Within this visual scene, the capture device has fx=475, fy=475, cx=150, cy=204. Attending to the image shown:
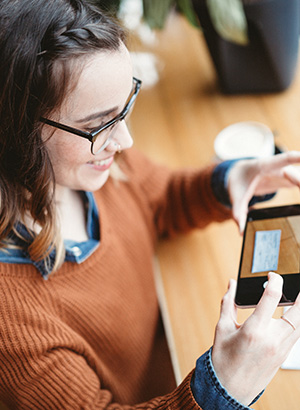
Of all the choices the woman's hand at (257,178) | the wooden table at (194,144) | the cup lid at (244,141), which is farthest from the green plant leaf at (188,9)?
the woman's hand at (257,178)

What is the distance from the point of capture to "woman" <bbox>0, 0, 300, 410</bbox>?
1.79ft

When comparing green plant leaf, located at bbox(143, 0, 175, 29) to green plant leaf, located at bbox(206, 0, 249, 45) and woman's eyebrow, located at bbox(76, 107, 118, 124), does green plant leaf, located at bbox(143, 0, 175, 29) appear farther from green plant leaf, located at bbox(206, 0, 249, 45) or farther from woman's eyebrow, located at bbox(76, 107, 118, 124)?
woman's eyebrow, located at bbox(76, 107, 118, 124)

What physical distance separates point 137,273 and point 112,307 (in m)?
0.10

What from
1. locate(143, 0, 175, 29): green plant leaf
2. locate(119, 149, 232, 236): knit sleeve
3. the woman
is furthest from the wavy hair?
locate(143, 0, 175, 29): green plant leaf

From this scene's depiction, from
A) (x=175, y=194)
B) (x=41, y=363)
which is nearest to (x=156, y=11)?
(x=175, y=194)

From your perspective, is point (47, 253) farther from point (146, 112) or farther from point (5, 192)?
point (146, 112)

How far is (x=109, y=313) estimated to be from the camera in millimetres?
774

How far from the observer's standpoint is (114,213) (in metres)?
0.86

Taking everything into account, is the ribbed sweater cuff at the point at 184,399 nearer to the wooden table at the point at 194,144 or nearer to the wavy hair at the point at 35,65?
the wooden table at the point at 194,144

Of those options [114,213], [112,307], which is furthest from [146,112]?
[112,307]

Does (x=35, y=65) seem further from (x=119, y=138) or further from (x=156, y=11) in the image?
(x=156, y=11)

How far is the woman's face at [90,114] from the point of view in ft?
1.87

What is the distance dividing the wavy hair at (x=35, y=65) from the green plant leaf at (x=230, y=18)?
1.31 feet

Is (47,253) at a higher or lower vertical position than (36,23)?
lower
